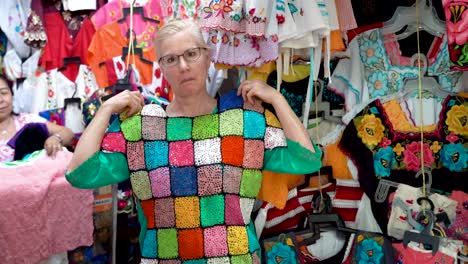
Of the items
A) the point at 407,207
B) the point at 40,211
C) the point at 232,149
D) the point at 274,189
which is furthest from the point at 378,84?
the point at 40,211

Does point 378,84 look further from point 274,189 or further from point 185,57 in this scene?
point 185,57

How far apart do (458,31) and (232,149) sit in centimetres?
74

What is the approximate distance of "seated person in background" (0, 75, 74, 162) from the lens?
2211 mm

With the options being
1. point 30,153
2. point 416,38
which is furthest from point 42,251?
point 416,38

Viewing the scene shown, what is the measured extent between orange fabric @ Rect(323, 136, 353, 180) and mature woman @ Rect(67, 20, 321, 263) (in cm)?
68

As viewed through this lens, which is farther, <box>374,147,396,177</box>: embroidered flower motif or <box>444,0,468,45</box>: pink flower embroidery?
<box>374,147,396,177</box>: embroidered flower motif

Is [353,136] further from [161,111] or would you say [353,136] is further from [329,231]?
[161,111]

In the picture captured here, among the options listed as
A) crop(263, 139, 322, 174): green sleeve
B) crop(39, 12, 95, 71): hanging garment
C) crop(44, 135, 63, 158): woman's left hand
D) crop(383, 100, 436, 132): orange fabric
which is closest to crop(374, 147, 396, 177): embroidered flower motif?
crop(383, 100, 436, 132): orange fabric

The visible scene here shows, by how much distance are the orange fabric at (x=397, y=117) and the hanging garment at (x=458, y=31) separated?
58 cm

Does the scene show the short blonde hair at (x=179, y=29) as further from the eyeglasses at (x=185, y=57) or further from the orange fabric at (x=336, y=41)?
the orange fabric at (x=336, y=41)

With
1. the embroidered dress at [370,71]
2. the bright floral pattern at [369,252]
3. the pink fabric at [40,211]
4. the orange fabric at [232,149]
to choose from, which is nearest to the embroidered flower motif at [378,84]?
the embroidered dress at [370,71]

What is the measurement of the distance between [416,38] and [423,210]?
27.6 inches

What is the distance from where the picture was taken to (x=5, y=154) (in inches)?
87.2

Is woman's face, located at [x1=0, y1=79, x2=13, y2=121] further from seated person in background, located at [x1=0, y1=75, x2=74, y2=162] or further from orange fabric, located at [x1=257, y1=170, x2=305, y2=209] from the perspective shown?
orange fabric, located at [x1=257, y1=170, x2=305, y2=209]
